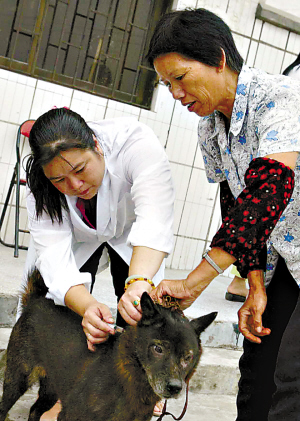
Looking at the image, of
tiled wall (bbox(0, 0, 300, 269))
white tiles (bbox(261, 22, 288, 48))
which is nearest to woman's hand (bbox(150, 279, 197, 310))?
tiled wall (bbox(0, 0, 300, 269))

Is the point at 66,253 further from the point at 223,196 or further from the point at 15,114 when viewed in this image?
the point at 15,114

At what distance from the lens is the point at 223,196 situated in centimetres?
220

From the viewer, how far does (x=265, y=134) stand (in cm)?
162

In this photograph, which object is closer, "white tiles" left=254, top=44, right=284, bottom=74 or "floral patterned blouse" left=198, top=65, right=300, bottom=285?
"floral patterned blouse" left=198, top=65, right=300, bottom=285

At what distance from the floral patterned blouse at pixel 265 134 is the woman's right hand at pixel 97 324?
2.18 ft

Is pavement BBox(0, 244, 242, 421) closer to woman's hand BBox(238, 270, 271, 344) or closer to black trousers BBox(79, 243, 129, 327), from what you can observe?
black trousers BBox(79, 243, 129, 327)

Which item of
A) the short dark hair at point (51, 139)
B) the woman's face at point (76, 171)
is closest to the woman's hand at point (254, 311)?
the woman's face at point (76, 171)

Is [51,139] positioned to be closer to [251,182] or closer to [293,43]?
[251,182]

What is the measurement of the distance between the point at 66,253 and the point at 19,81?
3.27 m

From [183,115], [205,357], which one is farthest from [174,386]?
[183,115]

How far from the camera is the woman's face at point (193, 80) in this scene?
1.70m

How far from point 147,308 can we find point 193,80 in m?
0.83

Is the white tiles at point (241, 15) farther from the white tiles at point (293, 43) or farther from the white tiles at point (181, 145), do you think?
the white tiles at point (181, 145)

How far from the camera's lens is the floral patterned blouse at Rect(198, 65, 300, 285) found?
159 cm
